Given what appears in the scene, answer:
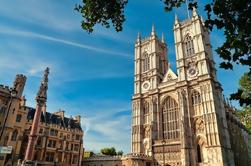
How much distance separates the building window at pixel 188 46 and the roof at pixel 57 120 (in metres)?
30.7

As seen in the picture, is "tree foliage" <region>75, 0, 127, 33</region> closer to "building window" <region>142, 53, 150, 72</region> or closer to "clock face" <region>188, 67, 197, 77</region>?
"clock face" <region>188, 67, 197, 77</region>

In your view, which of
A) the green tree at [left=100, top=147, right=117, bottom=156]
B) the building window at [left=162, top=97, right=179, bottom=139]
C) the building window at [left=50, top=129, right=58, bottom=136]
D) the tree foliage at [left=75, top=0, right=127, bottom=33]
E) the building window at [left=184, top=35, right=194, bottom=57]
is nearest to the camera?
the tree foliage at [left=75, top=0, right=127, bottom=33]

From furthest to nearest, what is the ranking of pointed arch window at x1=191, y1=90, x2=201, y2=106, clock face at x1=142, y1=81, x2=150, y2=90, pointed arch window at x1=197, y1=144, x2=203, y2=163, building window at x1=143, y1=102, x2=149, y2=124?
clock face at x1=142, y1=81, x2=150, y2=90 < building window at x1=143, y1=102, x2=149, y2=124 < pointed arch window at x1=191, y1=90, x2=201, y2=106 < pointed arch window at x1=197, y1=144, x2=203, y2=163

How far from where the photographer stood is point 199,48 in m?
46.3

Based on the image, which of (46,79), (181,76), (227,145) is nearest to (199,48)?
(181,76)

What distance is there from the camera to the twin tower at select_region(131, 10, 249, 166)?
38688mm

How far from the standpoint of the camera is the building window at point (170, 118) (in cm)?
4425

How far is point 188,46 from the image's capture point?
49688 millimetres

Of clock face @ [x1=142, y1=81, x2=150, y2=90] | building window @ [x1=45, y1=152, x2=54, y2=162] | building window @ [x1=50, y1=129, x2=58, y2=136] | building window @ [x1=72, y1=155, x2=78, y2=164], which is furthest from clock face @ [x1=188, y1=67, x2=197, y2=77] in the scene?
building window @ [x1=45, y1=152, x2=54, y2=162]

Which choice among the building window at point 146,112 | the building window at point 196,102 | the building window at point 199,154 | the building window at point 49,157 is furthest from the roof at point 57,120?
the building window at point 199,154

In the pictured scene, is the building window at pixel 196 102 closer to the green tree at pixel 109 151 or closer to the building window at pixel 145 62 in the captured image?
the building window at pixel 145 62

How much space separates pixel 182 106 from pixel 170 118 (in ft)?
14.7

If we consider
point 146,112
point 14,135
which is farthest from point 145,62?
point 14,135

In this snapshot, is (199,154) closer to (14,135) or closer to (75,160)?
(75,160)
